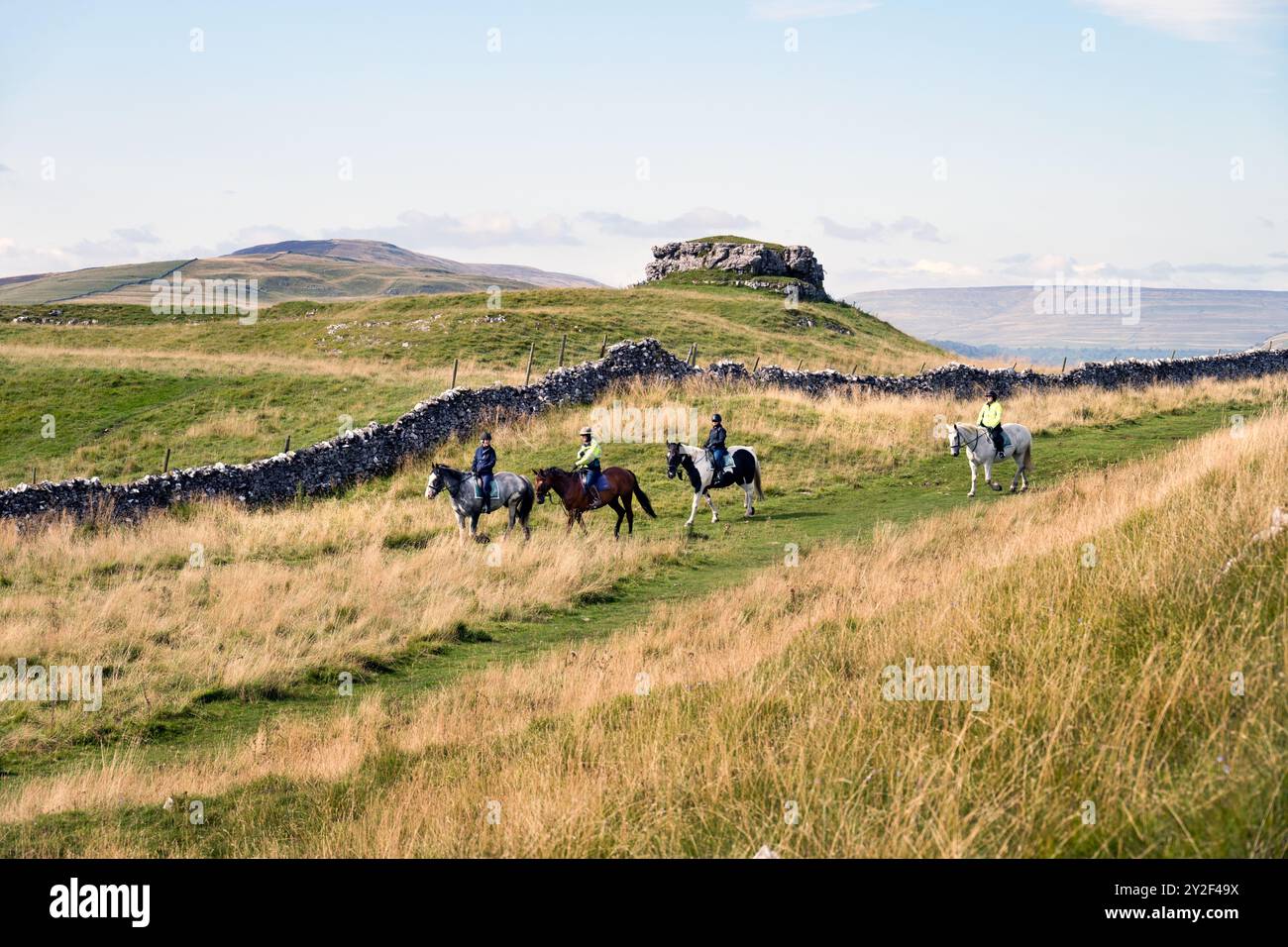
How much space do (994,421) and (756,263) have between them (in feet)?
221

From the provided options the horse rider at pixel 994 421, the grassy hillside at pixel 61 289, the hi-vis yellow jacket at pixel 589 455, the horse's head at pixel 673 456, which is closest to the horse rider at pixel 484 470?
the hi-vis yellow jacket at pixel 589 455

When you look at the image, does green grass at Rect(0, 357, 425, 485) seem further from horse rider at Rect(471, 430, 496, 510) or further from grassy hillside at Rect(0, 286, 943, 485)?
horse rider at Rect(471, 430, 496, 510)

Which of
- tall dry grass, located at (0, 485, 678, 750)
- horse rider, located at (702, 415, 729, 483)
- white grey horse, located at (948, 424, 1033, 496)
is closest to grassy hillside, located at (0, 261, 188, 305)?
tall dry grass, located at (0, 485, 678, 750)

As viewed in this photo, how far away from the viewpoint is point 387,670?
1316cm

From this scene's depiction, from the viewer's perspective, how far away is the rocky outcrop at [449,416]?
22.5 meters

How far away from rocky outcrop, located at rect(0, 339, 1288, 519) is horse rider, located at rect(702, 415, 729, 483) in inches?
418

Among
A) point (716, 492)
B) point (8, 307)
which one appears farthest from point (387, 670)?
point (8, 307)

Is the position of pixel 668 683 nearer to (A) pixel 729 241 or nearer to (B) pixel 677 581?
(B) pixel 677 581

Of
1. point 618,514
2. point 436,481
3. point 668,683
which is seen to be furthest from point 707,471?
point 668,683

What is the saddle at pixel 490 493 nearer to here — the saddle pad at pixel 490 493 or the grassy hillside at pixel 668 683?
the saddle pad at pixel 490 493

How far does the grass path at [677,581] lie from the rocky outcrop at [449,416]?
28.2 feet
